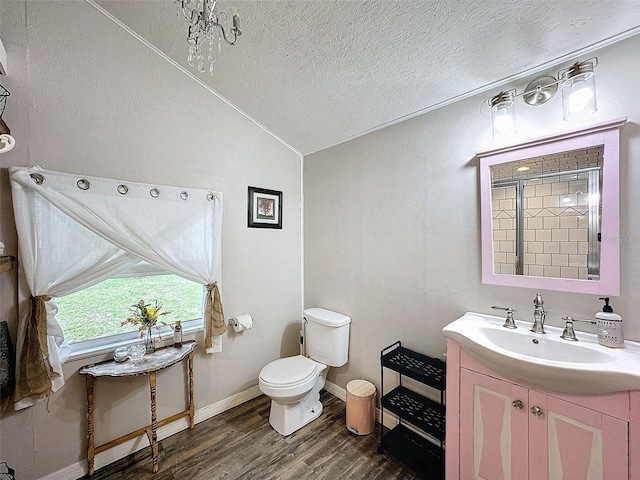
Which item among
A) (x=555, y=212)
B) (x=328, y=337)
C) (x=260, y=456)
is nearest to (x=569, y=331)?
(x=555, y=212)

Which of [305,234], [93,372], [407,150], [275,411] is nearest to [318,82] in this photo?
[407,150]

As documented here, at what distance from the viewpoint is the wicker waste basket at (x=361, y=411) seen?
1.93 m

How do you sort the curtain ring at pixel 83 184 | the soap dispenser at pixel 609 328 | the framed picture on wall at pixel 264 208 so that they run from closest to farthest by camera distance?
the soap dispenser at pixel 609 328, the curtain ring at pixel 83 184, the framed picture on wall at pixel 264 208

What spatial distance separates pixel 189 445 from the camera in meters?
1.86

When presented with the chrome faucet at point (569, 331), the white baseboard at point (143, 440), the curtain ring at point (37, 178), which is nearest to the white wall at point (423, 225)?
the chrome faucet at point (569, 331)

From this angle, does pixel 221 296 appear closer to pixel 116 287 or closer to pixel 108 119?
pixel 116 287

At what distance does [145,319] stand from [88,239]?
0.62 m

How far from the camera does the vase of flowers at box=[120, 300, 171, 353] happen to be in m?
1.81

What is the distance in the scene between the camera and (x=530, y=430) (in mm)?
1169

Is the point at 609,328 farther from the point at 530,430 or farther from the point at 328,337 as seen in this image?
the point at 328,337

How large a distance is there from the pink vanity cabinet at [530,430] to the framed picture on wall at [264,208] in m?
1.76

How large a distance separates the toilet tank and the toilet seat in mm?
130

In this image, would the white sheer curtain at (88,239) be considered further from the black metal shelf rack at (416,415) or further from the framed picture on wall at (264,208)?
the black metal shelf rack at (416,415)

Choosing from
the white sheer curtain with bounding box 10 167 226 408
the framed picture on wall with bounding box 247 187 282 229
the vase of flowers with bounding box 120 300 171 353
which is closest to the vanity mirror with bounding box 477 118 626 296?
the framed picture on wall with bounding box 247 187 282 229
